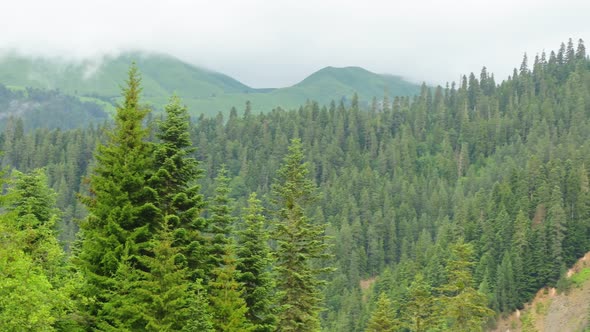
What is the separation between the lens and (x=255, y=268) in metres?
35.2

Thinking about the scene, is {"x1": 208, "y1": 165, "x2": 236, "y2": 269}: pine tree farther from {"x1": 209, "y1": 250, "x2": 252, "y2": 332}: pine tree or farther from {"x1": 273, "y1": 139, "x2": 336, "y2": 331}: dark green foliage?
{"x1": 273, "y1": 139, "x2": 336, "y2": 331}: dark green foliage

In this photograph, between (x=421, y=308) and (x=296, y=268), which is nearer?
(x=296, y=268)

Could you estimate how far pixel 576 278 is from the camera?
125438 mm

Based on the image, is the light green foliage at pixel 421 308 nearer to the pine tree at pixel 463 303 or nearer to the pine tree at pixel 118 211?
the pine tree at pixel 463 303

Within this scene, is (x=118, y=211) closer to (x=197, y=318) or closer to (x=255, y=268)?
(x=197, y=318)

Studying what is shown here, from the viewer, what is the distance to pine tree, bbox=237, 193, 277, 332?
35.1m

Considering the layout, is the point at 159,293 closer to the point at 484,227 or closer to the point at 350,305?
the point at 350,305

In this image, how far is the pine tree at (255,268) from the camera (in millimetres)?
35094

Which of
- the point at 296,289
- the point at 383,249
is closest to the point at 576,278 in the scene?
the point at 383,249

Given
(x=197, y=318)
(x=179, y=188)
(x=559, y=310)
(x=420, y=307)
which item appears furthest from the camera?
(x=559, y=310)

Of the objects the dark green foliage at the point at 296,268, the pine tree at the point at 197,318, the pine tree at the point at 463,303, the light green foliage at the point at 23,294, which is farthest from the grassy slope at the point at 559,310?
the light green foliage at the point at 23,294

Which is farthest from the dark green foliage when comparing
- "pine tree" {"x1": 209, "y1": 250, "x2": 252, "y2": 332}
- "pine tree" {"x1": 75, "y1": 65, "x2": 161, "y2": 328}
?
"pine tree" {"x1": 75, "y1": 65, "x2": 161, "y2": 328}

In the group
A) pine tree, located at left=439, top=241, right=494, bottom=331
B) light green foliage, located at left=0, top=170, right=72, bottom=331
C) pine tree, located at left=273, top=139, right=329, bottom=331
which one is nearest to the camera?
light green foliage, located at left=0, top=170, right=72, bottom=331

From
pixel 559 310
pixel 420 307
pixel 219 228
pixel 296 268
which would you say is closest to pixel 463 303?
pixel 420 307
